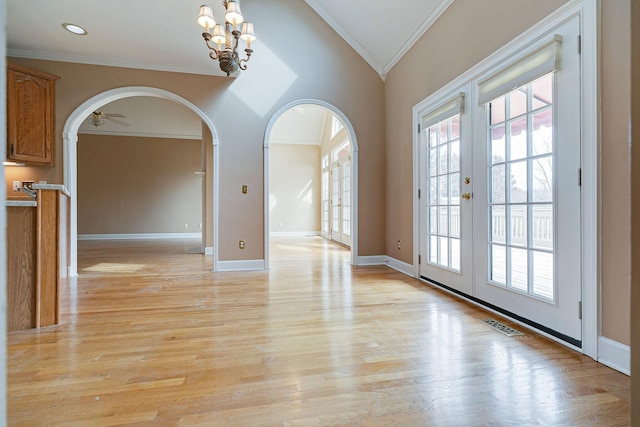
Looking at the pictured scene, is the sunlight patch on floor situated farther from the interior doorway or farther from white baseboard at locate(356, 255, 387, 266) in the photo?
the interior doorway

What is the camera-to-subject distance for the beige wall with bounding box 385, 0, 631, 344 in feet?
5.31

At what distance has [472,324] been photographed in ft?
7.54

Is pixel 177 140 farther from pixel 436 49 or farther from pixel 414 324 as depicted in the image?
pixel 414 324

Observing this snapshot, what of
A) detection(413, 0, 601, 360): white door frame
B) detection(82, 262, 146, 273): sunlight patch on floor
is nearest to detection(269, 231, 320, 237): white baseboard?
detection(82, 262, 146, 273): sunlight patch on floor

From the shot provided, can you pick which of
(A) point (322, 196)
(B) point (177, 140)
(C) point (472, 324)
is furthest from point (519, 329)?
(B) point (177, 140)

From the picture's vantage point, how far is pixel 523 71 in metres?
2.23

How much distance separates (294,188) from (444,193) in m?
6.50

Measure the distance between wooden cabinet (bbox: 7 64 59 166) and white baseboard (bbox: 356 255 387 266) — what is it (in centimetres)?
423

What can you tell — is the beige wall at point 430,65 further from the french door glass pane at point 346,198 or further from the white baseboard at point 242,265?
the french door glass pane at point 346,198

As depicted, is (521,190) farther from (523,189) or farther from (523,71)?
(523,71)

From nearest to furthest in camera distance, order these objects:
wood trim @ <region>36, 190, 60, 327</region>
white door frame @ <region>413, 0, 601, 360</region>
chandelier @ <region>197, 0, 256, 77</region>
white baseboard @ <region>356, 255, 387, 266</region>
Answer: white door frame @ <region>413, 0, 601, 360</region> < wood trim @ <region>36, 190, 60, 327</region> < chandelier @ <region>197, 0, 256, 77</region> < white baseboard @ <region>356, 255, 387, 266</region>

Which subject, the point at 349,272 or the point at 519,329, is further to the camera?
the point at 349,272

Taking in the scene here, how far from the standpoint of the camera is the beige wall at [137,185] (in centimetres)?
847

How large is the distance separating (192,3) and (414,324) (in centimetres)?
340
